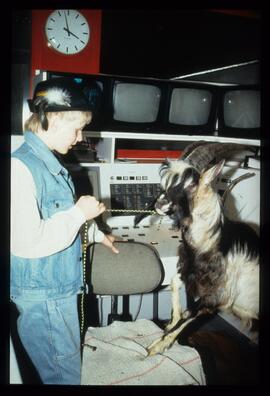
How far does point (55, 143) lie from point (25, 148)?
0.12 meters

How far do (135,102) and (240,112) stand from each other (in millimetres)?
582

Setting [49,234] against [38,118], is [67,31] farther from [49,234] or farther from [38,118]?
[49,234]

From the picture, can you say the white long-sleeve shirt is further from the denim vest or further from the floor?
the floor

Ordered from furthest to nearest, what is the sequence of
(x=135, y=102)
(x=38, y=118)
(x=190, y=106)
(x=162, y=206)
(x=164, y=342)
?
(x=190, y=106)
(x=135, y=102)
(x=162, y=206)
(x=164, y=342)
(x=38, y=118)

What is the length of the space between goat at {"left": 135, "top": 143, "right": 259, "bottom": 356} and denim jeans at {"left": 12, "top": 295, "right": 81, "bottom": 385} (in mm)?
332

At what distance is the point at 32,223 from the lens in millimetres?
1155

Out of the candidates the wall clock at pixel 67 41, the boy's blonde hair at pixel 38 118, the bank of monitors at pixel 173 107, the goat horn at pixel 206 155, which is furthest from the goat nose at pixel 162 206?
the wall clock at pixel 67 41

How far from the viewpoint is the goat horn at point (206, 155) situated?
4.86ft

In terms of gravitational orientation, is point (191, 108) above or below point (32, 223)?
above

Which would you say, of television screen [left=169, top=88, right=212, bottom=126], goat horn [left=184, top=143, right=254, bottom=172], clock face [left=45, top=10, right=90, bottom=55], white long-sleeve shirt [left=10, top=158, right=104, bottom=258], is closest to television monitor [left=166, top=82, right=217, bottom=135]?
television screen [left=169, top=88, right=212, bottom=126]

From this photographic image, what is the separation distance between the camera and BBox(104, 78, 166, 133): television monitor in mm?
1780

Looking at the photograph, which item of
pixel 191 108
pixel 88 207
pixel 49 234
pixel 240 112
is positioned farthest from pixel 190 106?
pixel 49 234
